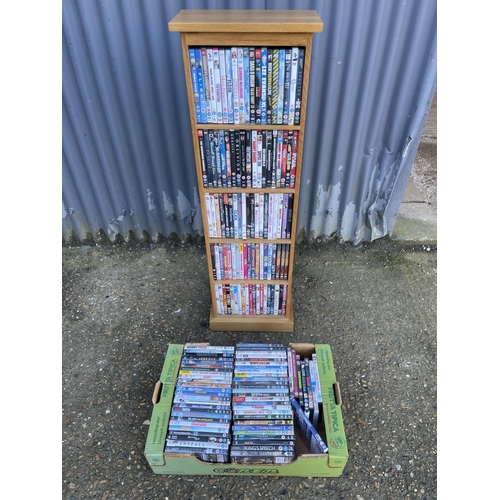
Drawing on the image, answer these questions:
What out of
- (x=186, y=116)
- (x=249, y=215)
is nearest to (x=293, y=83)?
(x=249, y=215)

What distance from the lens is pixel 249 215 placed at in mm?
2379

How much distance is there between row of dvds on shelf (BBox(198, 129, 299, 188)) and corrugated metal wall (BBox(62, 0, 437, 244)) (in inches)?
39.0

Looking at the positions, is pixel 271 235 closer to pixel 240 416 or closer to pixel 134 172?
pixel 240 416

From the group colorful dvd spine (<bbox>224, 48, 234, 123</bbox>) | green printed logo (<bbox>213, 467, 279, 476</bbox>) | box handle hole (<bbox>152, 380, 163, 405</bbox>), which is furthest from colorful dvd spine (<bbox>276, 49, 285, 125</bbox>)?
green printed logo (<bbox>213, 467, 279, 476</bbox>)

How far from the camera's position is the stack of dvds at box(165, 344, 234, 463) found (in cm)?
204

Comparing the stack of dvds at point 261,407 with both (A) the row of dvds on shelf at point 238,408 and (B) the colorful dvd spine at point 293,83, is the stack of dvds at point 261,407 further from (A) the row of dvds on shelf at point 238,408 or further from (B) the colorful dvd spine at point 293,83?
(B) the colorful dvd spine at point 293,83

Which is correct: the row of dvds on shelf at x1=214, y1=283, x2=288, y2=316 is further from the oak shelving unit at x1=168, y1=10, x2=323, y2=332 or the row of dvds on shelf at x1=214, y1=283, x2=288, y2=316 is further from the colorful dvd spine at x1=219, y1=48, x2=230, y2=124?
the colorful dvd spine at x1=219, y1=48, x2=230, y2=124

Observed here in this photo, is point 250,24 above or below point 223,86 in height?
above

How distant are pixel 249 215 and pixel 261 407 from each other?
3.66 ft

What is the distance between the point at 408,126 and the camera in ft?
10.0

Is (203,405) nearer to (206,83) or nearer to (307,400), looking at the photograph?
(307,400)

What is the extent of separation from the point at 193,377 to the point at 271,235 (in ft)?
3.23

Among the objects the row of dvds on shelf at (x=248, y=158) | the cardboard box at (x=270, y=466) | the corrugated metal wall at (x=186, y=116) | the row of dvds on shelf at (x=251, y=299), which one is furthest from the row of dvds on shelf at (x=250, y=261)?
the corrugated metal wall at (x=186, y=116)
